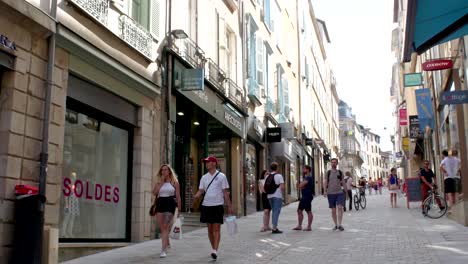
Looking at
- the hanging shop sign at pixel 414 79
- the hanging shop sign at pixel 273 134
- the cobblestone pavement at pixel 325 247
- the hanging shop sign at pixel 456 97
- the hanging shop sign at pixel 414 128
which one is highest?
the hanging shop sign at pixel 414 79

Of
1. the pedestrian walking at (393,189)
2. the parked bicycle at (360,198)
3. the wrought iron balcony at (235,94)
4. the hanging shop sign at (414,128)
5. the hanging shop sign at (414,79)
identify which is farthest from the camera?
the hanging shop sign at (414,128)

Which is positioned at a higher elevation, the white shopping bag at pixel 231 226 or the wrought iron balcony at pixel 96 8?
the wrought iron balcony at pixel 96 8

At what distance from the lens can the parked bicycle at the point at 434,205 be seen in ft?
47.9

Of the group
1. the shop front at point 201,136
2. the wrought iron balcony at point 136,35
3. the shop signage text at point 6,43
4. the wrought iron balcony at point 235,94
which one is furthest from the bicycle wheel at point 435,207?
the shop signage text at point 6,43

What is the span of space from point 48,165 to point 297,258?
13.7ft

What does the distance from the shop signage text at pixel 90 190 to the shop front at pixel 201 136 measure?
280 cm

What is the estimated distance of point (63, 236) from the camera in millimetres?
8820

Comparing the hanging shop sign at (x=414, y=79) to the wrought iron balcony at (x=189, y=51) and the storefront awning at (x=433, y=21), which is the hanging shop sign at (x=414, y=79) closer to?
the wrought iron balcony at (x=189, y=51)

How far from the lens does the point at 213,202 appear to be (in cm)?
844

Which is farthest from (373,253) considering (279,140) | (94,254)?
(279,140)

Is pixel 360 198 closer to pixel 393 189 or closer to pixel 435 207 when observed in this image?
pixel 393 189

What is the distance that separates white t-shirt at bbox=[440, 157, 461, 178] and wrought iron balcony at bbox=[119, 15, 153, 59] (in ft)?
26.8

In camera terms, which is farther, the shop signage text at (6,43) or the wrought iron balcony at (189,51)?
the wrought iron balcony at (189,51)

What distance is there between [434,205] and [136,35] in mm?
9764
